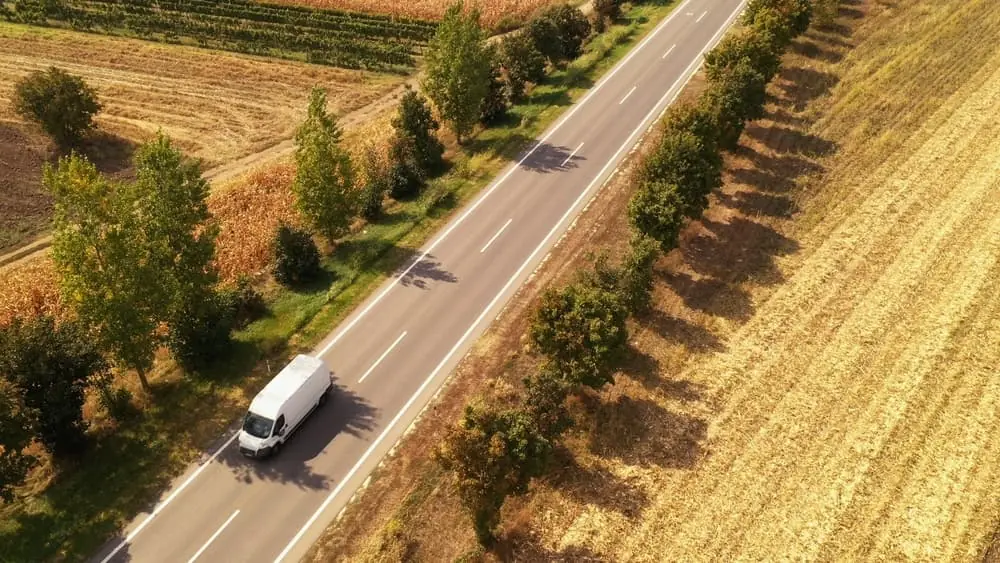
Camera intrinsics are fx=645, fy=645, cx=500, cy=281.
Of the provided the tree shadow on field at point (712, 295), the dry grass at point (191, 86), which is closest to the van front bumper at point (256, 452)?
the tree shadow on field at point (712, 295)

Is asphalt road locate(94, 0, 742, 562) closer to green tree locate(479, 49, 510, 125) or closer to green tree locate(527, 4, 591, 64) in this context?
green tree locate(479, 49, 510, 125)

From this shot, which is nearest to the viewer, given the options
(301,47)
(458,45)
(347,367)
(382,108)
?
(347,367)

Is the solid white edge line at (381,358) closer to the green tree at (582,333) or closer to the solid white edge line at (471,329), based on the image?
the solid white edge line at (471,329)

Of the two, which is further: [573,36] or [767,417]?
[573,36]

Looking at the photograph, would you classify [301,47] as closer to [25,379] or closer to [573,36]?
[573,36]

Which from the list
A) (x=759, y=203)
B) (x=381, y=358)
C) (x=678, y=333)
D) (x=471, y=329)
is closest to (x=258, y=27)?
(x=381, y=358)

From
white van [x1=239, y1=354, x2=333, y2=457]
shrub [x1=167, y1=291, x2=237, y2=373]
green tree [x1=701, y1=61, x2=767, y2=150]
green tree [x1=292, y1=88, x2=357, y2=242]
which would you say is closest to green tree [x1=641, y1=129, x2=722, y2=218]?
green tree [x1=701, y1=61, x2=767, y2=150]

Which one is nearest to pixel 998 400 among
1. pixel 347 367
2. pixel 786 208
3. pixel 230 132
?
pixel 786 208
